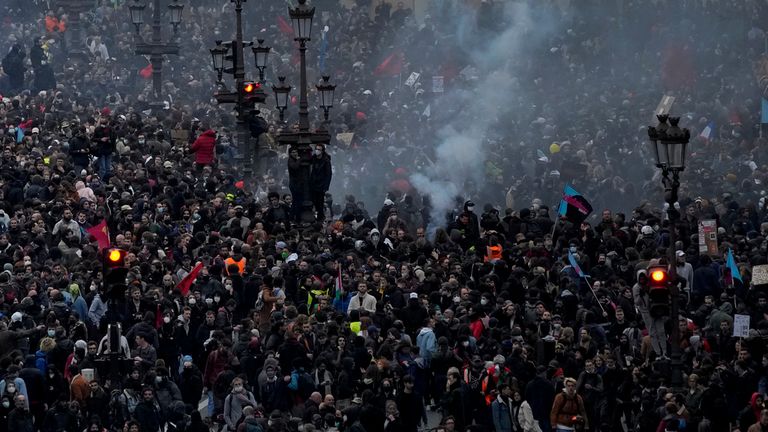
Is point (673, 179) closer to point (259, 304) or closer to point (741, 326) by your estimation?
point (741, 326)

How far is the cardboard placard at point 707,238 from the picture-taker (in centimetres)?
3141

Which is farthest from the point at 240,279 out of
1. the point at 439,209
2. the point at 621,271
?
the point at 439,209

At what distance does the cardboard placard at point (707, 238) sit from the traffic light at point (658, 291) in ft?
23.6

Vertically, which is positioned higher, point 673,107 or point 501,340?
point 673,107

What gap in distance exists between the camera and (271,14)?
64312 mm

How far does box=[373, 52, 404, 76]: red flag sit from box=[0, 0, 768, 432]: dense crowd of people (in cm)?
497

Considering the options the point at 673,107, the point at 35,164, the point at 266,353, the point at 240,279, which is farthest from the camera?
the point at 673,107

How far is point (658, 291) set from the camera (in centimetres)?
2427

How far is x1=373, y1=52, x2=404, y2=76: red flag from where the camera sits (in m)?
58.2

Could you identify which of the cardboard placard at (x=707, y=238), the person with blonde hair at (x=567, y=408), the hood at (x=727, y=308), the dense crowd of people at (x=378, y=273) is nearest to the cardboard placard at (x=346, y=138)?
the dense crowd of people at (x=378, y=273)

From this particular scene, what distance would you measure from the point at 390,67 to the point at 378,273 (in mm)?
28154

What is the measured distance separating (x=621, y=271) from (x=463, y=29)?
3002 centimetres

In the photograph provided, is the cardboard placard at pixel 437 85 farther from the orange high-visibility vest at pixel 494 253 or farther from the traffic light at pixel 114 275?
the traffic light at pixel 114 275

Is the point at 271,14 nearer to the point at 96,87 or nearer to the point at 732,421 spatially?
the point at 96,87
